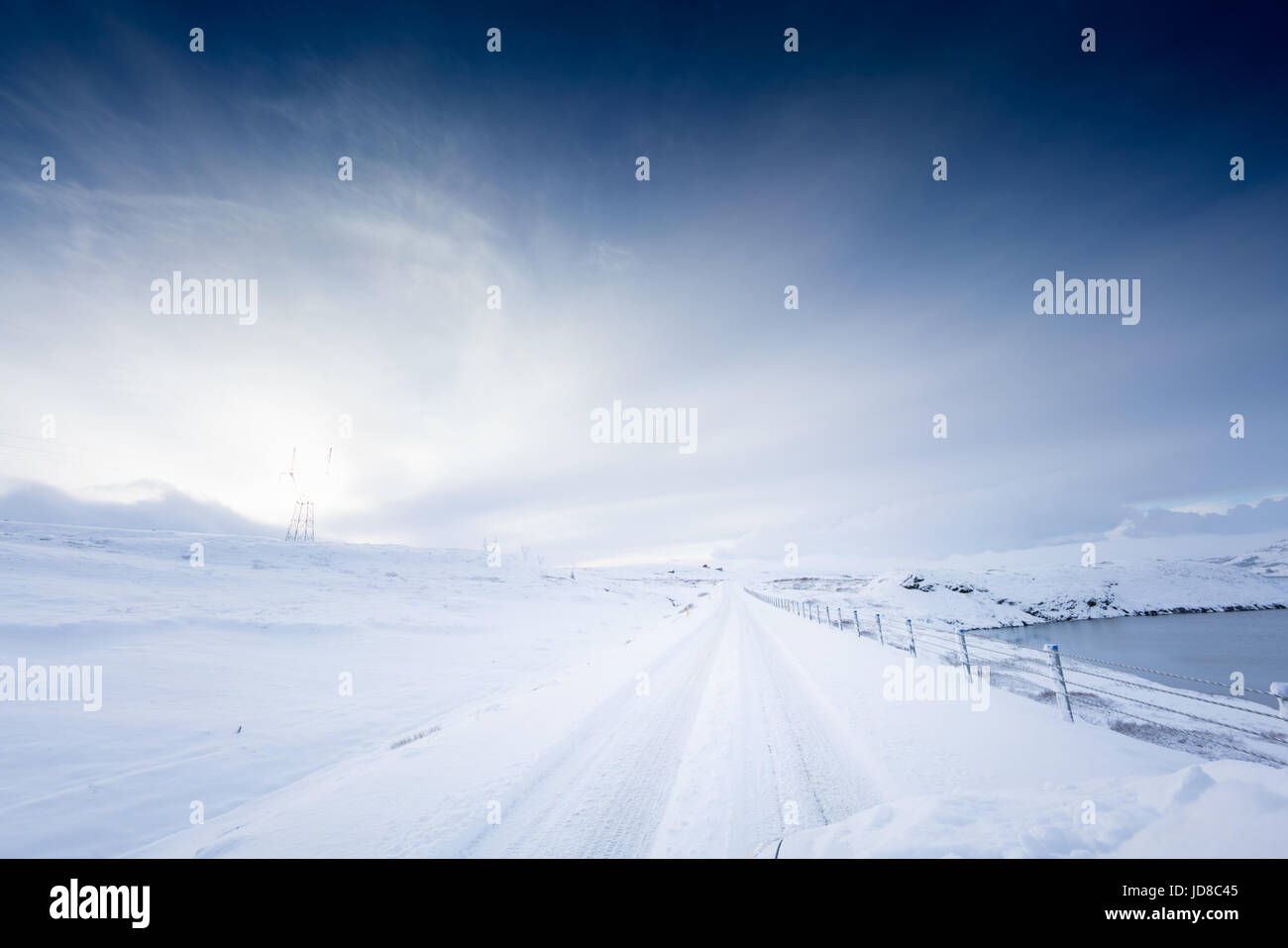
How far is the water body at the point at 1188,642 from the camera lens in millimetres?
16922

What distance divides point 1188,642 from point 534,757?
36081 mm

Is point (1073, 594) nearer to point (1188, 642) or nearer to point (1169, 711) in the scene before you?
point (1188, 642)

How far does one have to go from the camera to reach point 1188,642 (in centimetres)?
2453

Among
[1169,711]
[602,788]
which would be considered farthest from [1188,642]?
[602,788]

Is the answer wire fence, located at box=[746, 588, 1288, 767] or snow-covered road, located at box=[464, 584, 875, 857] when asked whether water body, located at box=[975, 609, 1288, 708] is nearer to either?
wire fence, located at box=[746, 588, 1288, 767]

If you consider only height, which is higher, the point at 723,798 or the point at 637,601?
the point at 723,798

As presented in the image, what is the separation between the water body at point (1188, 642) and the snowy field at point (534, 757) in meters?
12.0

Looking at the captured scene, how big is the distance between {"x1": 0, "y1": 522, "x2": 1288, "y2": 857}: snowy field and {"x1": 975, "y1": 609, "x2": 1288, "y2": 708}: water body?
1195 centimetres

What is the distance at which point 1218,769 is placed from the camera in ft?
11.4

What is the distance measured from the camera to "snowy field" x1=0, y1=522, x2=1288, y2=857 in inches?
138
